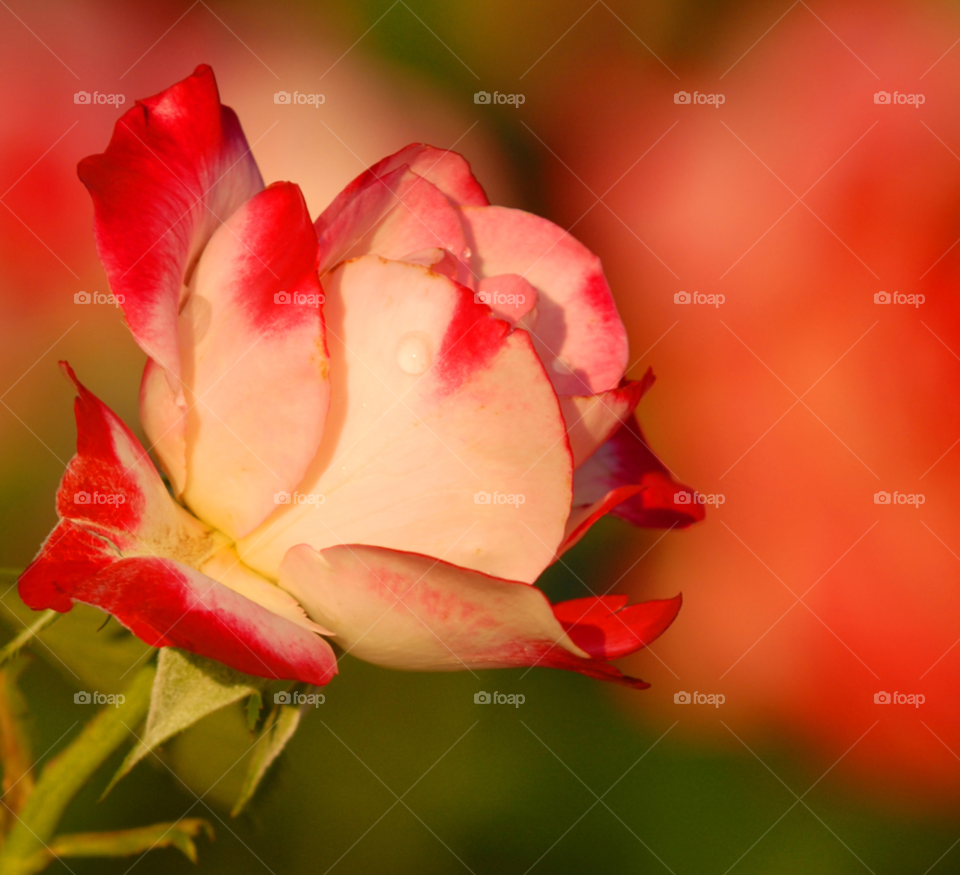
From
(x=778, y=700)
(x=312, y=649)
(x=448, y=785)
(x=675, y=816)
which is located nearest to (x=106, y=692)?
(x=312, y=649)

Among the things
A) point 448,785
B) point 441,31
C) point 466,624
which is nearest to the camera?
point 466,624

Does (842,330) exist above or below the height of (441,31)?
Answer: below

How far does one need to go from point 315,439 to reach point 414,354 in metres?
0.04

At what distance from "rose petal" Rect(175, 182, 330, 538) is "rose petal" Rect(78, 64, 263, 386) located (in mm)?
13

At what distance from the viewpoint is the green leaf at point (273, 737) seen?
0.23m

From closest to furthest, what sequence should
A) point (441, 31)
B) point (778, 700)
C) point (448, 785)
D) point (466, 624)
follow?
point (466, 624), point (448, 785), point (778, 700), point (441, 31)

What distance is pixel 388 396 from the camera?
0.22m

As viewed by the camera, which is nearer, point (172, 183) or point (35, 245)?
point (172, 183)

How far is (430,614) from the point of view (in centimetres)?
19

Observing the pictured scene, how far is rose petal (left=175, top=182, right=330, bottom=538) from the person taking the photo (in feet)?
0.67

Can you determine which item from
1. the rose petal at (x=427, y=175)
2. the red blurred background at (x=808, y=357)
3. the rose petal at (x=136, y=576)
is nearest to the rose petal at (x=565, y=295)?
the rose petal at (x=427, y=175)

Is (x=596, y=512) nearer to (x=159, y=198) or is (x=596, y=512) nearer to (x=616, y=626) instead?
(x=616, y=626)

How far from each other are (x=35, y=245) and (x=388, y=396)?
478 millimetres

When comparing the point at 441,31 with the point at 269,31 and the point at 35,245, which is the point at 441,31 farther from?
the point at 35,245
